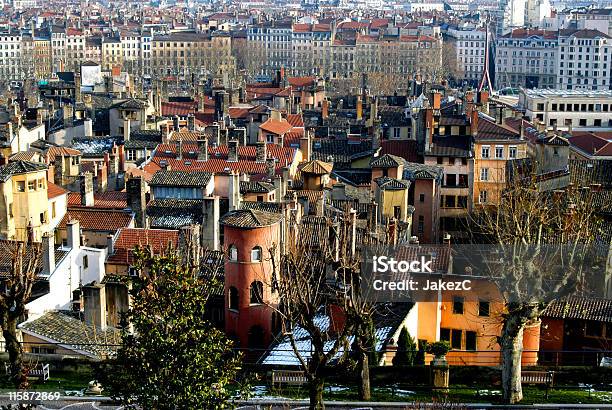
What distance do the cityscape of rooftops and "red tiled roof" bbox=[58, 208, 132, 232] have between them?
0.31 feet

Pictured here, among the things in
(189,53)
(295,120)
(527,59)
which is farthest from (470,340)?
(189,53)

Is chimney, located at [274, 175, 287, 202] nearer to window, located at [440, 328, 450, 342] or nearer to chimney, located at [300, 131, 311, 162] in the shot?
chimney, located at [300, 131, 311, 162]

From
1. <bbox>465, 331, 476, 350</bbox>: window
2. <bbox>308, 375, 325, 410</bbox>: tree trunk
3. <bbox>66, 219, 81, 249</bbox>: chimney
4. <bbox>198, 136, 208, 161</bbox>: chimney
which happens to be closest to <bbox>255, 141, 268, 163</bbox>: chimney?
<bbox>198, 136, 208, 161</bbox>: chimney

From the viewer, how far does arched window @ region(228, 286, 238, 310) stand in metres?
33.5

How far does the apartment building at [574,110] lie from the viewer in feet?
266

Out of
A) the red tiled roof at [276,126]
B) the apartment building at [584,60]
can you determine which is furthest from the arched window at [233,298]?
the apartment building at [584,60]

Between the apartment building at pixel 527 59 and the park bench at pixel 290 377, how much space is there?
123 metres

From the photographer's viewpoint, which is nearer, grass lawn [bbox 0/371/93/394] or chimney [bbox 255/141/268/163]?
grass lawn [bbox 0/371/93/394]

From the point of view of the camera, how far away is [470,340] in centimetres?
3359

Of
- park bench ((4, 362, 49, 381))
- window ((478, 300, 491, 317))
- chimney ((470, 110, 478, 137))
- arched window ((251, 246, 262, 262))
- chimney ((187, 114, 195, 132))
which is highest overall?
chimney ((470, 110, 478, 137))

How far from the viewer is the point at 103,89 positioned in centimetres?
9175

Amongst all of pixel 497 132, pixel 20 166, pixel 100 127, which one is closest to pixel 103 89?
pixel 100 127

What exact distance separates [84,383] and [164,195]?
2125 cm

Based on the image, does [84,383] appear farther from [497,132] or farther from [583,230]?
[497,132]
